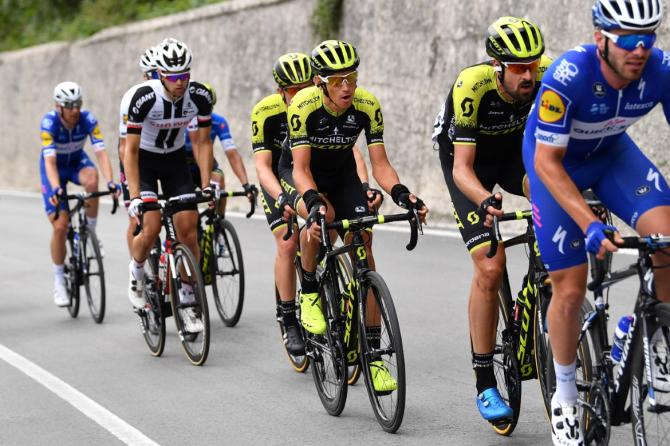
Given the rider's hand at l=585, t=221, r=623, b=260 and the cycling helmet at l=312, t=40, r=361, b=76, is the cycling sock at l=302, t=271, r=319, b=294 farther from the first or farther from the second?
the rider's hand at l=585, t=221, r=623, b=260

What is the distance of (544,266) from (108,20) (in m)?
25.1

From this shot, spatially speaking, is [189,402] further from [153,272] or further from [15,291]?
[15,291]

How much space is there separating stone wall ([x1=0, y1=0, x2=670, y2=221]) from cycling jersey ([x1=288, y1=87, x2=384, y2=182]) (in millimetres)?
6288

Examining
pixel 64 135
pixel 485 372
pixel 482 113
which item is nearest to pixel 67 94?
pixel 64 135

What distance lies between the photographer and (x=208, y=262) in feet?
32.2

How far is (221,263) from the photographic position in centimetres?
993

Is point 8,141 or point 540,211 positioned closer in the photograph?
point 540,211

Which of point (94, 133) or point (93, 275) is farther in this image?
point (94, 133)

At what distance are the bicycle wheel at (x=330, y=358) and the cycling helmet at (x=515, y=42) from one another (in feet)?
6.10

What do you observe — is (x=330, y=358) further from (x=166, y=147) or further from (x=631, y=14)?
(x=631, y=14)

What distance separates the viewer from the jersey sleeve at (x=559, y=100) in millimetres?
4551

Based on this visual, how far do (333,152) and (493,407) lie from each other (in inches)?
76.6

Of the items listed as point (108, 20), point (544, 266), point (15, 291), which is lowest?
point (15, 291)

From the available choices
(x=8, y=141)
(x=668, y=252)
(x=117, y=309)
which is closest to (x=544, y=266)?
(x=668, y=252)
